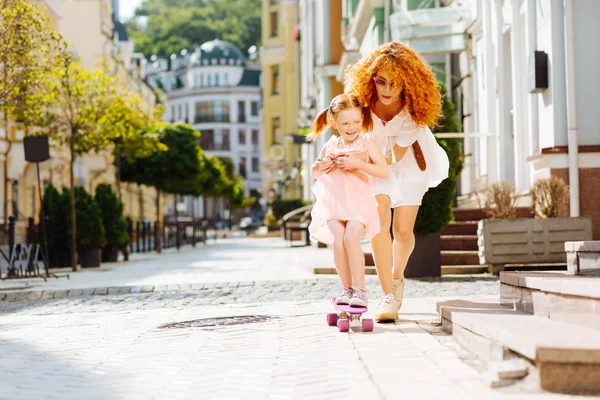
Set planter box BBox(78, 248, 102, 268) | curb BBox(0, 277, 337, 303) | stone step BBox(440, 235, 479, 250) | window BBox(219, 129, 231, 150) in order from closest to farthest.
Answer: curb BBox(0, 277, 337, 303) → stone step BBox(440, 235, 479, 250) → planter box BBox(78, 248, 102, 268) → window BBox(219, 129, 231, 150)

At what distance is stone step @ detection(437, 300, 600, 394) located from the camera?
164 inches

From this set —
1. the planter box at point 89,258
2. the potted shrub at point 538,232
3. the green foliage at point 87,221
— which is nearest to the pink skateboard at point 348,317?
the potted shrub at point 538,232

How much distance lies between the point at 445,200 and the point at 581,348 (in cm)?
913

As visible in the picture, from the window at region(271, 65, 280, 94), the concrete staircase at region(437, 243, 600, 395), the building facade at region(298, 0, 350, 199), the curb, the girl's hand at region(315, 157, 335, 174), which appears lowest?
the curb

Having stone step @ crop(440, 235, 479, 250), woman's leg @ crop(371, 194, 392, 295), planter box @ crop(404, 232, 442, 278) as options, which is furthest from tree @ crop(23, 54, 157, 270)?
woman's leg @ crop(371, 194, 392, 295)

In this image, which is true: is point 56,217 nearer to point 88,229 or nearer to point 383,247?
point 88,229

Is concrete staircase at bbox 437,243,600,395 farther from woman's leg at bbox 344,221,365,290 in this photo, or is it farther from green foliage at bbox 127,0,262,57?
green foliage at bbox 127,0,262,57

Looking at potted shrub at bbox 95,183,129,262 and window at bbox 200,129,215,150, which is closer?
potted shrub at bbox 95,183,129,262

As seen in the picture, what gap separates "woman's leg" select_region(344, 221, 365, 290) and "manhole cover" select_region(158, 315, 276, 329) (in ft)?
3.97

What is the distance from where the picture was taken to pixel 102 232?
21.2m

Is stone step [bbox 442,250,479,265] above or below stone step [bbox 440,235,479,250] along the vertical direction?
below

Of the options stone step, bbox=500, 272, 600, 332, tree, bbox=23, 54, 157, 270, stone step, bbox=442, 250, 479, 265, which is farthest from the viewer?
tree, bbox=23, 54, 157, 270

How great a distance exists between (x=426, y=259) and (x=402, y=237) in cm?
616

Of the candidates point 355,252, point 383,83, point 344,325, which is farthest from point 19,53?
point 344,325
